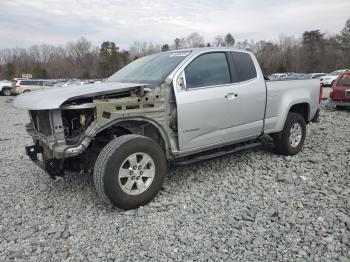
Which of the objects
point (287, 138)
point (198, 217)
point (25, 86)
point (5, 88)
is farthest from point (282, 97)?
point (5, 88)

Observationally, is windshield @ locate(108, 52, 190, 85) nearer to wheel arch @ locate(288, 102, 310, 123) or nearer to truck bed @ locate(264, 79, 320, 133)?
truck bed @ locate(264, 79, 320, 133)

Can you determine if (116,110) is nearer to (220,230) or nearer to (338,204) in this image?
(220,230)

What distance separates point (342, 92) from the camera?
12039 mm

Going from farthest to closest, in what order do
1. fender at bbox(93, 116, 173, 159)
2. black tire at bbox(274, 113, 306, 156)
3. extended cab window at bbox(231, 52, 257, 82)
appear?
black tire at bbox(274, 113, 306, 156) → extended cab window at bbox(231, 52, 257, 82) → fender at bbox(93, 116, 173, 159)

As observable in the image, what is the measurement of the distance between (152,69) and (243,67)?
1.39 m

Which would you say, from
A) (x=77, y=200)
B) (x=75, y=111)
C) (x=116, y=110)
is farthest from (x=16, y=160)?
(x=116, y=110)

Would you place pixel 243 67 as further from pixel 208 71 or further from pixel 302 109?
pixel 302 109

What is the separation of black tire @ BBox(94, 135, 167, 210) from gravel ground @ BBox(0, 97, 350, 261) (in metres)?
0.16

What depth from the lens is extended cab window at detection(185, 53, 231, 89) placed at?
424 centimetres

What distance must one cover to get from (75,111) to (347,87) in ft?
36.8

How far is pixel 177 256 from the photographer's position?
2.92 meters

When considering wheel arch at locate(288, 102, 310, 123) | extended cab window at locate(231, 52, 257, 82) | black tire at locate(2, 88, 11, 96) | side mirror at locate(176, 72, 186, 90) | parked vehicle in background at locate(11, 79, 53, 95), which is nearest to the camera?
side mirror at locate(176, 72, 186, 90)

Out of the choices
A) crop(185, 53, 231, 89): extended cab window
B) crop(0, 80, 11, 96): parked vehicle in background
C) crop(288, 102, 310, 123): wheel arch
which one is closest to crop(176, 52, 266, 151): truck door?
crop(185, 53, 231, 89): extended cab window

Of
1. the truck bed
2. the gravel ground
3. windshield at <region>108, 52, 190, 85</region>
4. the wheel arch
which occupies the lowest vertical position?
the gravel ground
